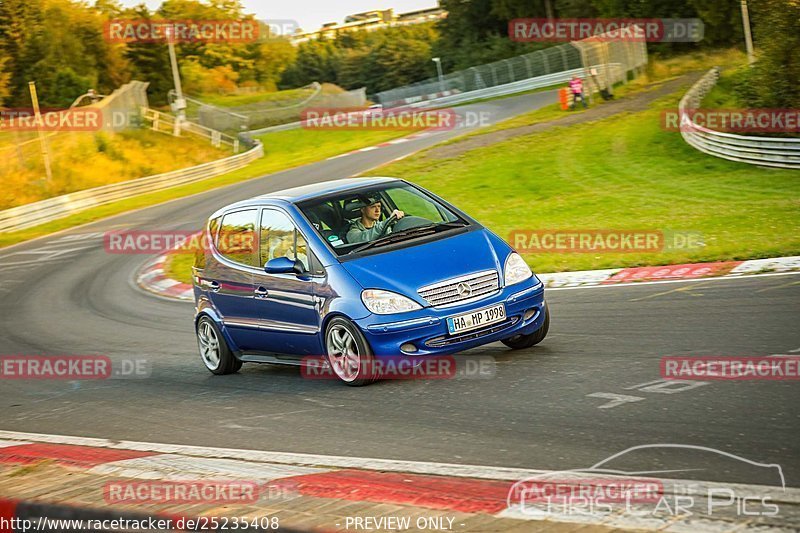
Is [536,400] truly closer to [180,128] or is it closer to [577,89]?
[577,89]

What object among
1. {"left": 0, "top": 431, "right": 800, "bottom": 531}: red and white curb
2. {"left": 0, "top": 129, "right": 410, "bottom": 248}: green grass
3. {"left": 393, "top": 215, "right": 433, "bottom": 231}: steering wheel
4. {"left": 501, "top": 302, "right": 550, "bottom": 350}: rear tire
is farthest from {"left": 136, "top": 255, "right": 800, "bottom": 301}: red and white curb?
{"left": 0, "top": 129, "right": 410, "bottom": 248}: green grass

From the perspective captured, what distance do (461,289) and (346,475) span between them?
110 inches

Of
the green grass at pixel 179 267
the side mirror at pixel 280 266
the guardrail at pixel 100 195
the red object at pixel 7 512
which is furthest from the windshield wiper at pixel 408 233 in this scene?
the guardrail at pixel 100 195

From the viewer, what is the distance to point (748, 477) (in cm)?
483

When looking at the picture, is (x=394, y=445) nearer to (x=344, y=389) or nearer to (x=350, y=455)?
(x=350, y=455)

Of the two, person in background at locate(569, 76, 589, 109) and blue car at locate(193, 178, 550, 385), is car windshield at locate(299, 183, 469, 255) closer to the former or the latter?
blue car at locate(193, 178, 550, 385)

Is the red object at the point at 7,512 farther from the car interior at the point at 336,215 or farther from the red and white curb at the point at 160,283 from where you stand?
the red and white curb at the point at 160,283

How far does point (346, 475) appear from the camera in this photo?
5.72m

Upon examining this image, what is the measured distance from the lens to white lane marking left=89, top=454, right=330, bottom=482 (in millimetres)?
5887

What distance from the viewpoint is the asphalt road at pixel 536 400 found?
5.75 m

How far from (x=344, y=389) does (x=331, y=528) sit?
392 centimetres

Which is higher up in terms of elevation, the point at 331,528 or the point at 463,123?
the point at 331,528

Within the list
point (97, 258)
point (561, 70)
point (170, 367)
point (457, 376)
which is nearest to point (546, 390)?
point (457, 376)

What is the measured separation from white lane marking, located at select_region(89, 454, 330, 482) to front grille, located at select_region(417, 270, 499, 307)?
231 centimetres
